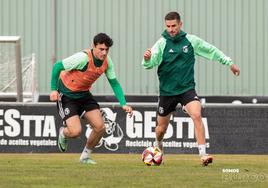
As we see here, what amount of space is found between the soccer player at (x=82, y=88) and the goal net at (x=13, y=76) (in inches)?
256

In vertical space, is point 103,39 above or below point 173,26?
below

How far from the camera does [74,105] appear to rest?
1564 cm

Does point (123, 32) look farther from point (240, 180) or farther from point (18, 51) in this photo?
point (240, 180)

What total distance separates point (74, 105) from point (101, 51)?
106 cm

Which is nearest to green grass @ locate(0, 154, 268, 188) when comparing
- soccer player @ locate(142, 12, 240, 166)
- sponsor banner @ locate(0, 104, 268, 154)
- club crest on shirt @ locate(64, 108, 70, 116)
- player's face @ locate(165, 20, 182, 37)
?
club crest on shirt @ locate(64, 108, 70, 116)

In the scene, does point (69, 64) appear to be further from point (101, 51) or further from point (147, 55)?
point (147, 55)

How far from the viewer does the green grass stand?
11609 millimetres

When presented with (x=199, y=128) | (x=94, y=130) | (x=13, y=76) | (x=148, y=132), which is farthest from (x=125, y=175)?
(x=13, y=76)

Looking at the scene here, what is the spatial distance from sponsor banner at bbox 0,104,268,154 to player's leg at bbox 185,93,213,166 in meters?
5.05

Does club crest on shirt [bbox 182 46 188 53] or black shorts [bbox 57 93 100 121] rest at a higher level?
club crest on shirt [bbox 182 46 188 53]

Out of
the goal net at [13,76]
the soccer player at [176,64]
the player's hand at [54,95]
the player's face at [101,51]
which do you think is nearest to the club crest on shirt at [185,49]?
the soccer player at [176,64]

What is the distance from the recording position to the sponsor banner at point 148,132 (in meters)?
20.3

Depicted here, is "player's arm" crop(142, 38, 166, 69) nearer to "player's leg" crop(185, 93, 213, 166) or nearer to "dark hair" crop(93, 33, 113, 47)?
"dark hair" crop(93, 33, 113, 47)

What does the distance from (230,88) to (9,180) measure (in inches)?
621
